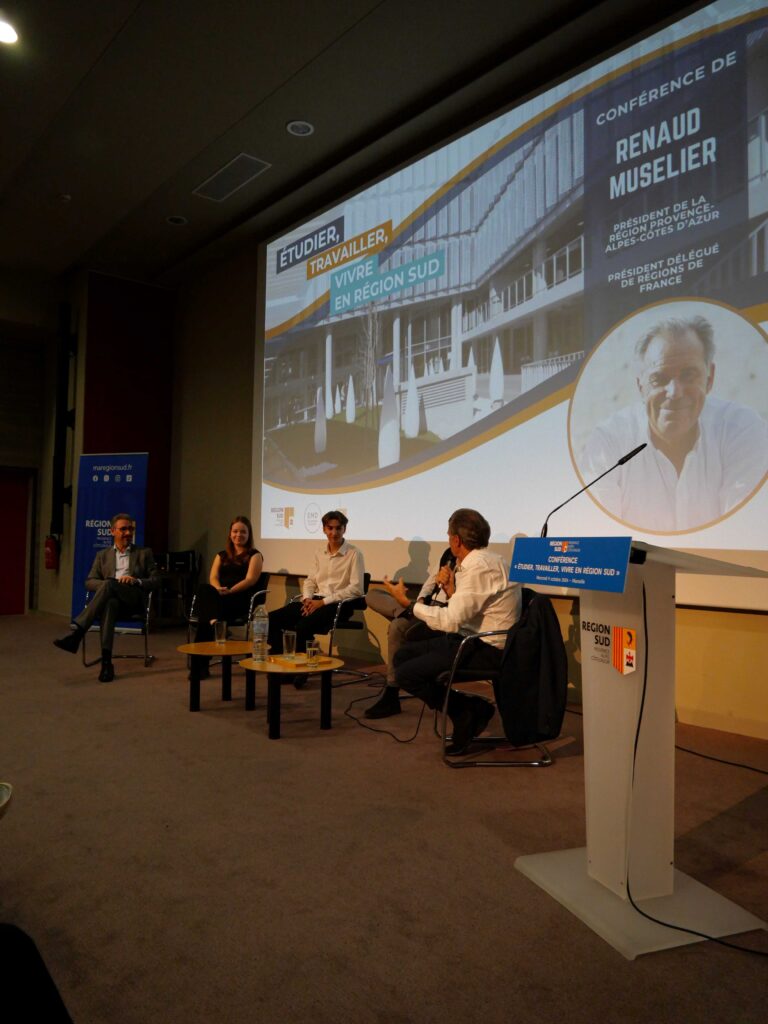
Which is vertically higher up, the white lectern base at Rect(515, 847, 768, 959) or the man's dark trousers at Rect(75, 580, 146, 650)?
the man's dark trousers at Rect(75, 580, 146, 650)

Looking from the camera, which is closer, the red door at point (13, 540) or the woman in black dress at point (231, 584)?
the woman in black dress at point (231, 584)

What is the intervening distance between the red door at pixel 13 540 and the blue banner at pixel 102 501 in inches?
89.2

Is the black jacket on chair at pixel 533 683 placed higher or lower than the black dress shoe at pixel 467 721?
higher

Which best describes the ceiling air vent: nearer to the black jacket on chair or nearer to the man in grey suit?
the man in grey suit

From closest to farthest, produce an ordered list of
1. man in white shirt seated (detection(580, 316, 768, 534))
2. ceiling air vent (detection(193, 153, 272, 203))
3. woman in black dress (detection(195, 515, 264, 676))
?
man in white shirt seated (detection(580, 316, 768, 534)) < woman in black dress (detection(195, 515, 264, 676)) < ceiling air vent (detection(193, 153, 272, 203))

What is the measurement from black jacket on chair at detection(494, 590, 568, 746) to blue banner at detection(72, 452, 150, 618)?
A: 544cm

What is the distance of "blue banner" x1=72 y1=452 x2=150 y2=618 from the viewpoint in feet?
24.3

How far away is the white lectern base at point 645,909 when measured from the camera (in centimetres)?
163

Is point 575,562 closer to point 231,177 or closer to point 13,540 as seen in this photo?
point 231,177

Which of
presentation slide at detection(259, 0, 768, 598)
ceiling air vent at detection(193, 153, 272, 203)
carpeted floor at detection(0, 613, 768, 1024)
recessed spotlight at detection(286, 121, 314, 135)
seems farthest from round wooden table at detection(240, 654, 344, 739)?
ceiling air vent at detection(193, 153, 272, 203)

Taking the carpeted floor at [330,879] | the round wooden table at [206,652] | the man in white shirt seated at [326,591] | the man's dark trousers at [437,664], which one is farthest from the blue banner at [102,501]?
the man's dark trousers at [437,664]

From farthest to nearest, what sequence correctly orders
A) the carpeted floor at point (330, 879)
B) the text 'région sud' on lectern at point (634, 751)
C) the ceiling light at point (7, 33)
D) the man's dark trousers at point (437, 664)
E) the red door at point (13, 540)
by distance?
1. the red door at point (13, 540)
2. the ceiling light at point (7, 33)
3. the man's dark trousers at point (437, 664)
4. the text 'région sud' on lectern at point (634, 751)
5. the carpeted floor at point (330, 879)

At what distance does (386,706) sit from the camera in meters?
3.87

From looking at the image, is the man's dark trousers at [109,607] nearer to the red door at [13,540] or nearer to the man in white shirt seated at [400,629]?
the man in white shirt seated at [400,629]
